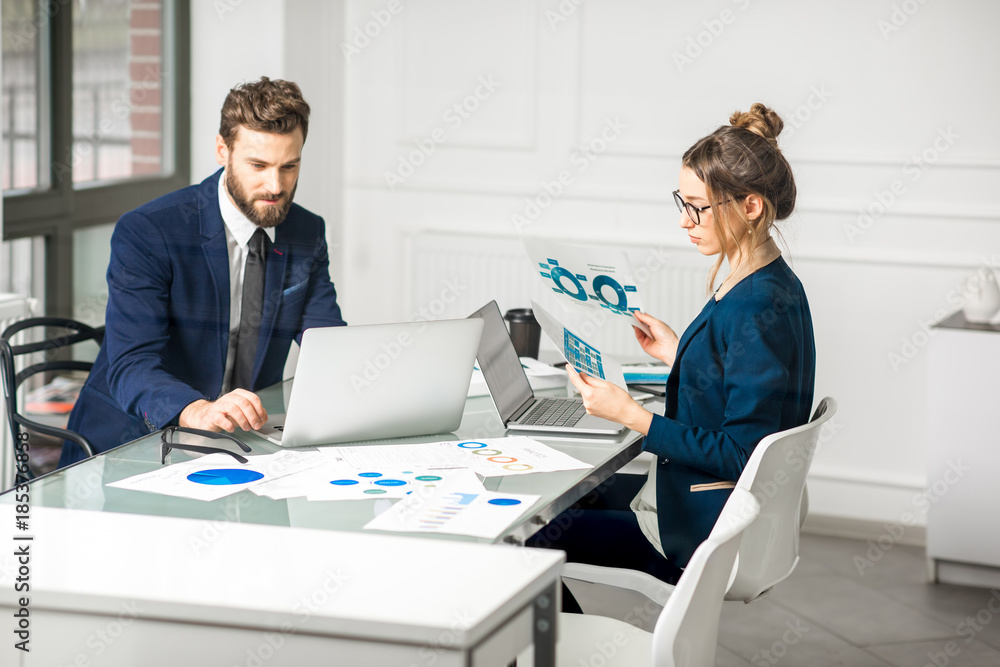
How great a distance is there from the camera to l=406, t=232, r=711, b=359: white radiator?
334 centimetres

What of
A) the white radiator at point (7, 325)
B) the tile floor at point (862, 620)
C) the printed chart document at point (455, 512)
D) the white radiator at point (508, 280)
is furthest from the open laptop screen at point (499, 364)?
the white radiator at point (508, 280)

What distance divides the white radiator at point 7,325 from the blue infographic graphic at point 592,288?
1451 mm

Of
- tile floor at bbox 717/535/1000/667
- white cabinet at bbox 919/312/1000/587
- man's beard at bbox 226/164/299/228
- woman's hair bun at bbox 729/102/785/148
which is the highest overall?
woman's hair bun at bbox 729/102/785/148

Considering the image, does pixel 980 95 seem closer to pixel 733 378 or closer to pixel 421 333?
pixel 733 378

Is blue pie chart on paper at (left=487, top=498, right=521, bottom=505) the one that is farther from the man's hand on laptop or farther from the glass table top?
the man's hand on laptop

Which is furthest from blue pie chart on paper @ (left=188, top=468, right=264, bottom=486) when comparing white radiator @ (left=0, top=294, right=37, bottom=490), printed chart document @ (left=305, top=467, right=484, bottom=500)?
white radiator @ (left=0, top=294, right=37, bottom=490)

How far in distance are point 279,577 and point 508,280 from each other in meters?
2.49

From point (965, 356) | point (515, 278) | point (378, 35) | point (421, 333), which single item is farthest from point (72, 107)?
point (965, 356)

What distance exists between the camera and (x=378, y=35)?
12.0 ft

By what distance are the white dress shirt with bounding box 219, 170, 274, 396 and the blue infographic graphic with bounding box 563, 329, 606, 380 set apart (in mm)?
735

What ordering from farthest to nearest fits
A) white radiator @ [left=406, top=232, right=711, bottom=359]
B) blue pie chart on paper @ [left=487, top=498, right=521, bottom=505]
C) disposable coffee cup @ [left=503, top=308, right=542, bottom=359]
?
white radiator @ [left=406, top=232, right=711, bottom=359] < disposable coffee cup @ [left=503, top=308, right=542, bottom=359] < blue pie chart on paper @ [left=487, top=498, right=521, bottom=505]

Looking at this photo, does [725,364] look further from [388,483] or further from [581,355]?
[388,483]

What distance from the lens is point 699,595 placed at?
124 cm

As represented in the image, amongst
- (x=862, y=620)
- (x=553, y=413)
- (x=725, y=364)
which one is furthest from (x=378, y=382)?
(x=862, y=620)
